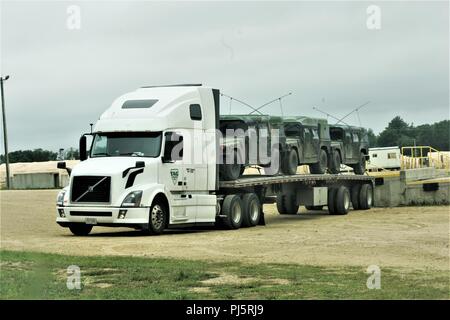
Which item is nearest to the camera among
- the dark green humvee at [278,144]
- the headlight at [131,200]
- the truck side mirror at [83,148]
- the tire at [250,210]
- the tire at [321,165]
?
the headlight at [131,200]

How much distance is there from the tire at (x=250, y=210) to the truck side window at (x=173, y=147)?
352cm

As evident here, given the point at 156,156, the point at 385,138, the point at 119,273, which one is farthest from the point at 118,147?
the point at 385,138

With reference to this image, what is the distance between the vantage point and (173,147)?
2184 centimetres

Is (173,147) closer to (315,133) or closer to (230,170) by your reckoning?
(230,170)

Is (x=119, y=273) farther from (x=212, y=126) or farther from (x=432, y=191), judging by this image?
(x=432, y=191)

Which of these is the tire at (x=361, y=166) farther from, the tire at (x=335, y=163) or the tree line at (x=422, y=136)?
the tree line at (x=422, y=136)

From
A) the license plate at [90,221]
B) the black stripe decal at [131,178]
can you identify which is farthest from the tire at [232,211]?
the license plate at [90,221]

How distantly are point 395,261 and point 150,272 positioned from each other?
4.73 metres

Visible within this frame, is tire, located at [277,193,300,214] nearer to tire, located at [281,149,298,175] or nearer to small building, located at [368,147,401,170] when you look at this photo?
tire, located at [281,149,298,175]

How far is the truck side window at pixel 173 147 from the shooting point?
71.0ft

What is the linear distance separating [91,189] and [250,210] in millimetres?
6009

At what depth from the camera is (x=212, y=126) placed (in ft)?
76.4

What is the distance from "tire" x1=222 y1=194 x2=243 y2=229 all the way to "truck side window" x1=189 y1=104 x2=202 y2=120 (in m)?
2.74

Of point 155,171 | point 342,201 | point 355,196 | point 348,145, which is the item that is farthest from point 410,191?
point 155,171
